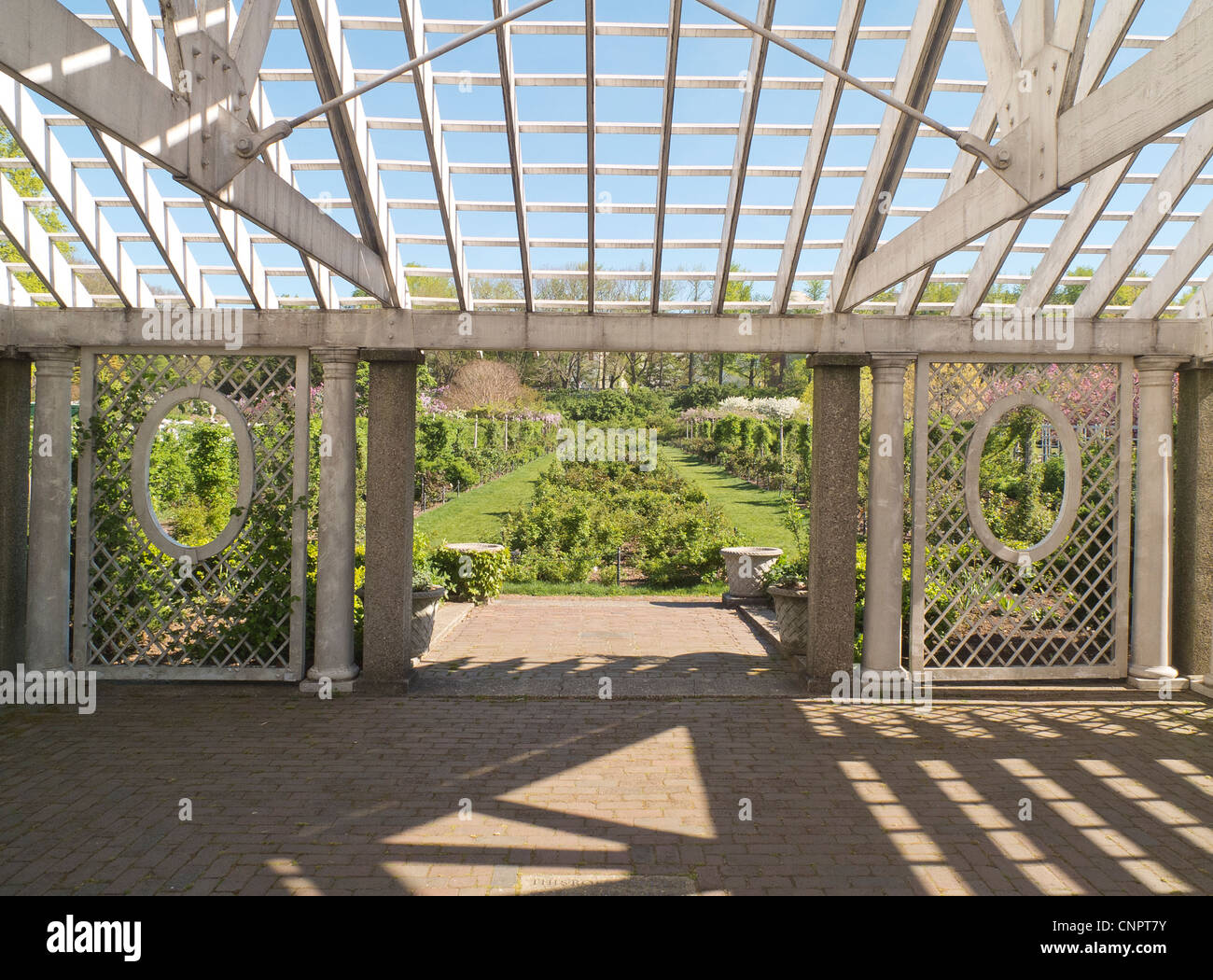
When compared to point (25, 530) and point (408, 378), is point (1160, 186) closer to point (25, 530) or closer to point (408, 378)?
point (408, 378)

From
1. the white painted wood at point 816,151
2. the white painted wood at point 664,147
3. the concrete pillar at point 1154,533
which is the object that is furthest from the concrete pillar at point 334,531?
the concrete pillar at point 1154,533

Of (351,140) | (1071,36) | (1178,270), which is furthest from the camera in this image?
(1178,270)

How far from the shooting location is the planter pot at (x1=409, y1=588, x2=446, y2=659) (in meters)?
8.46

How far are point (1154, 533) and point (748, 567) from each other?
17.9 feet

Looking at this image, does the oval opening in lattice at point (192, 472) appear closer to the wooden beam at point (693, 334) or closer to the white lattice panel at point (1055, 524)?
the wooden beam at point (693, 334)

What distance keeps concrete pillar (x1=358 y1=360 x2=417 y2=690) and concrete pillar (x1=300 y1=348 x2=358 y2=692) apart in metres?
0.17

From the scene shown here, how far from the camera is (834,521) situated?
7328 millimetres

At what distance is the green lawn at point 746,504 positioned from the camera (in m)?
16.3

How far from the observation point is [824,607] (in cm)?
733

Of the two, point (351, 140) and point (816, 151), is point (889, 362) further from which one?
point (351, 140)

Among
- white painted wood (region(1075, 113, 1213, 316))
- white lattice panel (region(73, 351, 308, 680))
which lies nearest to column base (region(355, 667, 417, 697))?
white lattice panel (region(73, 351, 308, 680))

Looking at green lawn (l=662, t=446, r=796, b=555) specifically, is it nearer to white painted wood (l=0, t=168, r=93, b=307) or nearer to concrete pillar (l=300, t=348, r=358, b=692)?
concrete pillar (l=300, t=348, r=358, b=692)

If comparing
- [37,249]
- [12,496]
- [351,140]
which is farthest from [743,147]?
[12,496]

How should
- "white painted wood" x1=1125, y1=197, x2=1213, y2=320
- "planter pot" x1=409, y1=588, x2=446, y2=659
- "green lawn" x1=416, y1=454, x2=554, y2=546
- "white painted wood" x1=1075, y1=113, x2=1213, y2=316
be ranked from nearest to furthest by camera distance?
"white painted wood" x1=1075, y1=113, x2=1213, y2=316 → "white painted wood" x1=1125, y1=197, x2=1213, y2=320 → "planter pot" x1=409, y1=588, x2=446, y2=659 → "green lawn" x1=416, y1=454, x2=554, y2=546
